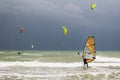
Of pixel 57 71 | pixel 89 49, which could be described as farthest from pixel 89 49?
pixel 57 71

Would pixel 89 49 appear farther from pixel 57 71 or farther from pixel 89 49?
pixel 57 71

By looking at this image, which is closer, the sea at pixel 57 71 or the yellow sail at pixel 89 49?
the sea at pixel 57 71

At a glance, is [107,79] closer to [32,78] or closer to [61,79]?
[61,79]

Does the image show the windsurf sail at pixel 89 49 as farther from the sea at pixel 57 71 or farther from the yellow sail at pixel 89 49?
the sea at pixel 57 71

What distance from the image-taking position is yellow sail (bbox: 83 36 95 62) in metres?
27.6

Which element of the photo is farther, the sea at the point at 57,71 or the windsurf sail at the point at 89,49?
the windsurf sail at the point at 89,49

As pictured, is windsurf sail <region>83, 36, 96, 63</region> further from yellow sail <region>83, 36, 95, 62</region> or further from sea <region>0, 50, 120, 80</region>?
sea <region>0, 50, 120, 80</region>

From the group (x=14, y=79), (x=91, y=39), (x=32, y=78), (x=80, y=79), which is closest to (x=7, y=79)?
(x=14, y=79)

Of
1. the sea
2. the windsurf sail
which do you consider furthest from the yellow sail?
the sea

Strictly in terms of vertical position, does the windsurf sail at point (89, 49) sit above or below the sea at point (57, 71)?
above

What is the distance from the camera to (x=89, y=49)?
28062 millimetres

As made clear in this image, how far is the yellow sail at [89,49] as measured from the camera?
2761cm

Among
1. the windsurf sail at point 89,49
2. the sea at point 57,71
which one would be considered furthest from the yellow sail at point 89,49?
the sea at point 57,71

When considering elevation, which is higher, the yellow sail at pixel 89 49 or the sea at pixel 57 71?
the yellow sail at pixel 89 49
